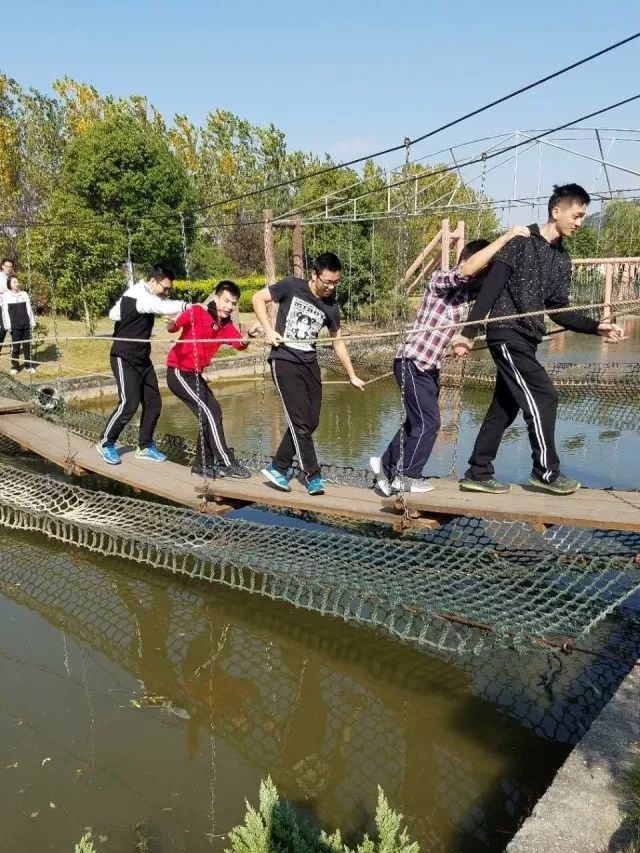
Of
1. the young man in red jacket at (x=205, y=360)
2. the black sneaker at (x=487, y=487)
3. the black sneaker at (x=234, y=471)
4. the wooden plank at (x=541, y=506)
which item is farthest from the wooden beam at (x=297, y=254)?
the wooden plank at (x=541, y=506)

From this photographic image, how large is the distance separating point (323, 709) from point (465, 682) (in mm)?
758

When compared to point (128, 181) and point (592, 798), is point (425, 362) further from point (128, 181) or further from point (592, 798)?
point (128, 181)

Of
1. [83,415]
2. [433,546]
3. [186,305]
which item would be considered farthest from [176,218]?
[433,546]

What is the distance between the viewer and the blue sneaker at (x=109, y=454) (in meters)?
5.45

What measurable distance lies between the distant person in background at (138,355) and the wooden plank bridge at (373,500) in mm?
202

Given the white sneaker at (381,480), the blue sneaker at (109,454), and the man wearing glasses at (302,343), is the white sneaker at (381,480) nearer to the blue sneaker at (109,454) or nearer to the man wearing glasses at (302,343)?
the man wearing glasses at (302,343)

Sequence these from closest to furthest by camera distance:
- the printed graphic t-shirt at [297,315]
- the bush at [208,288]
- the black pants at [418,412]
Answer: the black pants at [418,412]
the printed graphic t-shirt at [297,315]
the bush at [208,288]

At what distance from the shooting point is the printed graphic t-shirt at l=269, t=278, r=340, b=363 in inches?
164

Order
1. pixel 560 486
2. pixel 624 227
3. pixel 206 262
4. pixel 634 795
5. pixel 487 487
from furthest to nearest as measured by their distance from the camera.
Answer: pixel 624 227, pixel 206 262, pixel 487 487, pixel 560 486, pixel 634 795

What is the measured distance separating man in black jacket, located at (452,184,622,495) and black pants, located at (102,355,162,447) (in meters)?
2.57

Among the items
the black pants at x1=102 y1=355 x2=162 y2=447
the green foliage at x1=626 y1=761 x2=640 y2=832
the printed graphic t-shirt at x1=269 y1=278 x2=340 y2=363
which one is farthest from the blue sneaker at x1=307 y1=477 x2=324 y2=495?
the green foliage at x1=626 y1=761 x2=640 y2=832

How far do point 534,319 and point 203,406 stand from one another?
2.29 m

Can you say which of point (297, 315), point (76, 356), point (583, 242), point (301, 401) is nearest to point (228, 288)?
point (297, 315)

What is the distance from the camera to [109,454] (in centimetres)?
546
